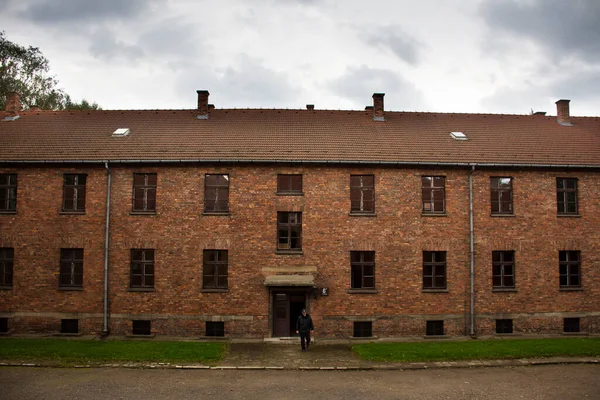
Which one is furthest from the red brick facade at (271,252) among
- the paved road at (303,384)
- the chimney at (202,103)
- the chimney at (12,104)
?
the chimney at (12,104)

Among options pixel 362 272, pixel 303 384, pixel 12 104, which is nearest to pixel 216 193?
pixel 362 272

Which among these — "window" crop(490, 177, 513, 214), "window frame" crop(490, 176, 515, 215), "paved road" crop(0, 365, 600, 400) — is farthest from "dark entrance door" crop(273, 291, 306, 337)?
"window" crop(490, 177, 513, 214)

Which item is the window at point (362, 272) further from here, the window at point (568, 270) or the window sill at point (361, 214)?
the window at point (568, 270)

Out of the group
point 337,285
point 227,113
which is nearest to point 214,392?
point 337,285

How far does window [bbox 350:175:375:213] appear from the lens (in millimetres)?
20250

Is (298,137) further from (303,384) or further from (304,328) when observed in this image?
(303,384)

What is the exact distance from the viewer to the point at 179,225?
1986 cm

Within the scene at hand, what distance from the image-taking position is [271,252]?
778 inches

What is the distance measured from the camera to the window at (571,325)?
66.8 feet

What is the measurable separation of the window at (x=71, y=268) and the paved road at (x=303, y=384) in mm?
5531

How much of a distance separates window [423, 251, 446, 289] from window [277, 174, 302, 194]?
5987 mm

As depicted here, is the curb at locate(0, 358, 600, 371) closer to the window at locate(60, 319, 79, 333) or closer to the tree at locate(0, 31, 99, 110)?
the window at locate(60, 319, 79, 333)

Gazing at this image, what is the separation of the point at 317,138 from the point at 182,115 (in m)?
7.28

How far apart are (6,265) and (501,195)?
68.7 ft
